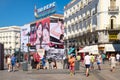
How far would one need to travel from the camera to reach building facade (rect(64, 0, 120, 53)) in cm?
5791

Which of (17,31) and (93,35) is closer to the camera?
(93,35)

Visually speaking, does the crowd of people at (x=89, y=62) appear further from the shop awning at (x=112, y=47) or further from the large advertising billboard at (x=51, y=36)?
the large advertising billboard at (x=51, y=36)

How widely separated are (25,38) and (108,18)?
58.1 meters

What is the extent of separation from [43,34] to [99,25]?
124ft

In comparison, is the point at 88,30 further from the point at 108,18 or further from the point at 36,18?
the point at 36,18

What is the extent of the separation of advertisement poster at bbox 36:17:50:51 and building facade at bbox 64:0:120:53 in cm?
2153

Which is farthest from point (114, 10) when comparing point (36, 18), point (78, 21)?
point (36, 18)

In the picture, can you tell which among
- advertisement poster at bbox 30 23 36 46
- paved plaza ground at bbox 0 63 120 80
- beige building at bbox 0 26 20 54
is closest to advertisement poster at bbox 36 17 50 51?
advertisement poster at bbox 30 23 36 46

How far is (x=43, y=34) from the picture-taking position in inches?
3745

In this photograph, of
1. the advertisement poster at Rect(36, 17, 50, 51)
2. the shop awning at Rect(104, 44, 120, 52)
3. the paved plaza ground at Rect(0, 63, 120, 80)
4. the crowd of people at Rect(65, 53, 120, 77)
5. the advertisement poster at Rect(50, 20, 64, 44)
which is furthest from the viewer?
the advertisement poster at Rect(36, 17, 50, 51)

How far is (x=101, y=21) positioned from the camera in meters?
58.5

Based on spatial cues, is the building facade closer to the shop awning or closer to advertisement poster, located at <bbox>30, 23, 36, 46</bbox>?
the shop awning

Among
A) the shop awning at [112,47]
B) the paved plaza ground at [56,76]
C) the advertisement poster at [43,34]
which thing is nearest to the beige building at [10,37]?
the advertisement poster at [43,34]

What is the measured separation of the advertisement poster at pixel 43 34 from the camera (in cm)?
9212
